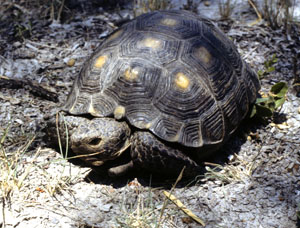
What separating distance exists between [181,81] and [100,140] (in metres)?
0.74

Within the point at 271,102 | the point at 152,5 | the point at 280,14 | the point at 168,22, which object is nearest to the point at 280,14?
the point at 280,14

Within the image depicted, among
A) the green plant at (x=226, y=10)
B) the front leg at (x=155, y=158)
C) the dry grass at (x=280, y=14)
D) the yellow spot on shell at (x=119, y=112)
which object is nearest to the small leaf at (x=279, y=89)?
the dry grass at (x=280, y=14)

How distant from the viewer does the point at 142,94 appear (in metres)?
3.06

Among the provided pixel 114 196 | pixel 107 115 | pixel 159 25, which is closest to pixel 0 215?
pixel 114 196

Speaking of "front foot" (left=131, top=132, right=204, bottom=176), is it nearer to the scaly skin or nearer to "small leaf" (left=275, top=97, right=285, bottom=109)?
the scaly skin

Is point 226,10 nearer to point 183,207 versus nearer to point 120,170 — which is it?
point 120,170

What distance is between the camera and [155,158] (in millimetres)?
2982

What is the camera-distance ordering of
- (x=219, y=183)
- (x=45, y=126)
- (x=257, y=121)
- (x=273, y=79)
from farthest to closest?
(x=273, y=79) < (x=257, y=121) < (x=45, y=126) < (x=219, y=183)

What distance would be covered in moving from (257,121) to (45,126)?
188 cm

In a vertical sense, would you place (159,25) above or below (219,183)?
above

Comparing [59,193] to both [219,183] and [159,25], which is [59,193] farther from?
[159,25]

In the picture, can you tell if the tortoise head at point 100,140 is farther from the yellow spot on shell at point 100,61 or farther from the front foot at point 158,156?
the yellow spot on shell at point 100,61

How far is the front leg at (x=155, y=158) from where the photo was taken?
296 cm

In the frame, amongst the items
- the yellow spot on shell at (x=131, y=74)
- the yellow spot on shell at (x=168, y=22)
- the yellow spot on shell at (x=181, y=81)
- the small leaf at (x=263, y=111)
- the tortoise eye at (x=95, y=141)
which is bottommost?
the small leaf at (x=263, y=111)
